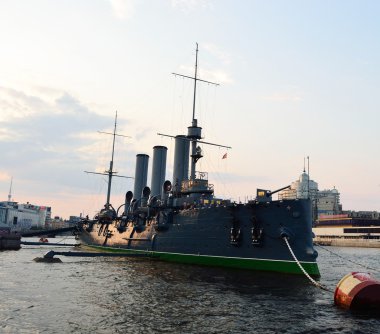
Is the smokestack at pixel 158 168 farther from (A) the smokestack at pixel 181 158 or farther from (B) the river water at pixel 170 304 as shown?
(B) the river water at pixel 170 304

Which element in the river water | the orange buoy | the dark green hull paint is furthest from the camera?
the dark green hull paint

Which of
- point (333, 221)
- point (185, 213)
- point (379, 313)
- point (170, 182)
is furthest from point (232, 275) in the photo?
point (333, 221)

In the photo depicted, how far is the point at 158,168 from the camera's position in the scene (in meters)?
45.4

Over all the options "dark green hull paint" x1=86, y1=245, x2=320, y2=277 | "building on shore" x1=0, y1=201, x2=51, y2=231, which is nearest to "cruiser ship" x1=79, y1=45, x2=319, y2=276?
"dark green hull paint" x1=86, y1=245, x2=320, y2=277

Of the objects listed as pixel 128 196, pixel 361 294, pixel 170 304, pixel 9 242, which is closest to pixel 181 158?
pixel 128 196

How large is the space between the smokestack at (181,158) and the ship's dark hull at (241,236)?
764 centimetres

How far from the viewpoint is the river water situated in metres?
12.3

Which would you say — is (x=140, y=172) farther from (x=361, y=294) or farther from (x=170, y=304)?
(x=361, y=294)

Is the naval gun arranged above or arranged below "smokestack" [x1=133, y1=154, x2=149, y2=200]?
below

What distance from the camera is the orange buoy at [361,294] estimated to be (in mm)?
14383

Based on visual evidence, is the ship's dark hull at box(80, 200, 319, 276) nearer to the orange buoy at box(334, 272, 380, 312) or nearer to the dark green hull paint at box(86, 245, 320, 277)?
the dark green hull paint at box(86, 245, 320, 277)

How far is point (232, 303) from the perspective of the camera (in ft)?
52.6

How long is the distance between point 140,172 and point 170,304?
3671 cm

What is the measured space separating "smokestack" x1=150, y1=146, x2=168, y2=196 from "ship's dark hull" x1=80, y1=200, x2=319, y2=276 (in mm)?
10132
